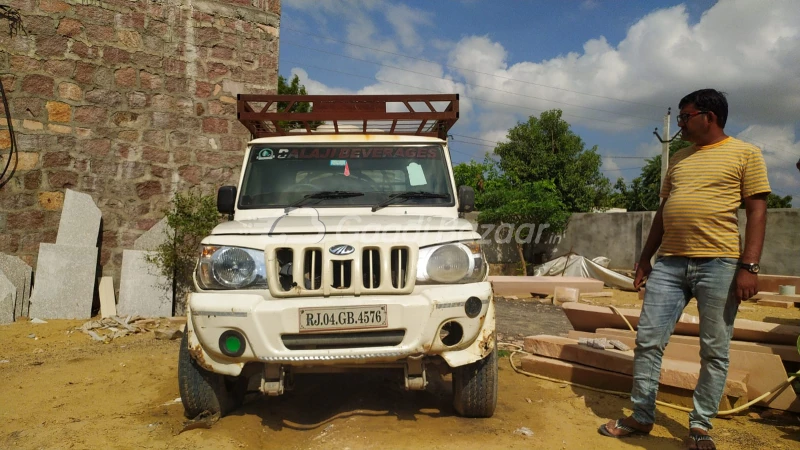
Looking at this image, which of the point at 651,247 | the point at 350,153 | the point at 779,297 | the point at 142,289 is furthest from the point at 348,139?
the point at 779,297

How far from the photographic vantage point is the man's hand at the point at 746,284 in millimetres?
3027

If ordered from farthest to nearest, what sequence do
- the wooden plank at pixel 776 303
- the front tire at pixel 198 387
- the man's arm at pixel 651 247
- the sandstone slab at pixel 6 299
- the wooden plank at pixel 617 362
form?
1. the wooden plank at pixel 776 303
2. the sandstone slab at pixel 6 299
3. the wooden plank at pixel 617 362
4. the man's arm at pixel 651 247
5. the front tire at pixel 198 387

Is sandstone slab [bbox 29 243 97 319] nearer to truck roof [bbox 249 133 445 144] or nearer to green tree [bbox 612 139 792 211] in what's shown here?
truck roof [bbox 249 133 445 144]

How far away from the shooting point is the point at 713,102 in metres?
3.24

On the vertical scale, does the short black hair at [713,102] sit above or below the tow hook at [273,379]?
above

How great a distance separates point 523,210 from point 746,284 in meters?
13.5

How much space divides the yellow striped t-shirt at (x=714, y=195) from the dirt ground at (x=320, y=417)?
1.19 meters

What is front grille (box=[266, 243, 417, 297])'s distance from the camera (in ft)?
9.94

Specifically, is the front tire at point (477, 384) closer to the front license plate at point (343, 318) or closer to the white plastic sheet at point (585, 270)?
the front license plate at point (343, 318)

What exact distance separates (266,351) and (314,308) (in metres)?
0.34

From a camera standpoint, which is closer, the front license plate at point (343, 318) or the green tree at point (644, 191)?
the front license plate at point (343, 318)

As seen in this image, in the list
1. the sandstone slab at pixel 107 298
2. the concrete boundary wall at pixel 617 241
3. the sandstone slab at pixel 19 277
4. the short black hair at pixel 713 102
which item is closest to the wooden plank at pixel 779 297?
the concrete boundary wall at pixel 617 241

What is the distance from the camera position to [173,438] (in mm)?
3256

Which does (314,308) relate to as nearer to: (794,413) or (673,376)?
(673,376)
